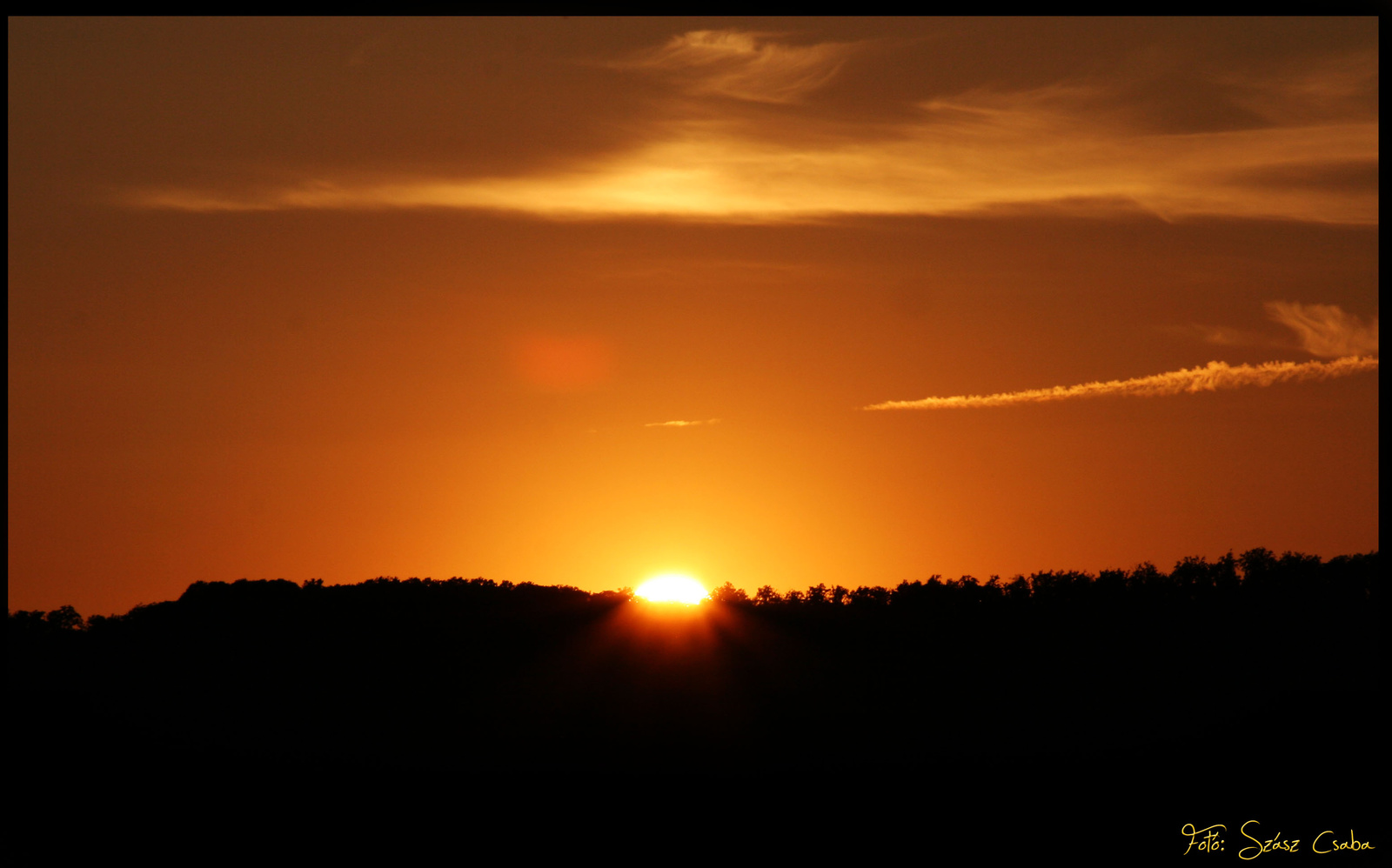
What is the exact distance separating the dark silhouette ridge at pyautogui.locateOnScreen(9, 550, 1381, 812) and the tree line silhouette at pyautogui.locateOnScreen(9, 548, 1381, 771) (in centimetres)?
19

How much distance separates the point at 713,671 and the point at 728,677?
1461 mm

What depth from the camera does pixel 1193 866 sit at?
3061 centimetres

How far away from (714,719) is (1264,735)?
32.6 metres

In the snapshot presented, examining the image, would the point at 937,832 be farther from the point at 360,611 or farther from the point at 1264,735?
the point at 360,611

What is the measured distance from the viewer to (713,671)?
8338 cm

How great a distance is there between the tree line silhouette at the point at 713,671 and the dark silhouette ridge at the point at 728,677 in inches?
7.5

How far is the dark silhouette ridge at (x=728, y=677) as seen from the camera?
230 feet

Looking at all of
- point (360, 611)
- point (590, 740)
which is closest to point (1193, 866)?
point (590, 740)
